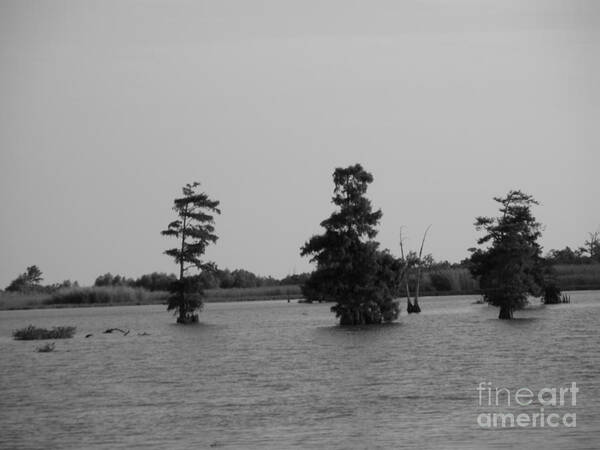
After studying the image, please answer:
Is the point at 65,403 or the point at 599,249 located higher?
the point at 599,249

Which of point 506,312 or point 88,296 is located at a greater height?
point 88,296

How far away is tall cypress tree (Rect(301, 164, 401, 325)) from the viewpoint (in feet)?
261

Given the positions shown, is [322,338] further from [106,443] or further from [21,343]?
[106,443]

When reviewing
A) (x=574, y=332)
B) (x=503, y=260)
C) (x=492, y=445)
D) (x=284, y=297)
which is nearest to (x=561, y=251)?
(x=284, y=297)

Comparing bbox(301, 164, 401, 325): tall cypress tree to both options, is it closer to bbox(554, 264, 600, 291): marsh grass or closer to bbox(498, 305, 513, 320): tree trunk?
bbox(498, 305, 513, 320): tree trunk

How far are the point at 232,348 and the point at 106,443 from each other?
34280mm

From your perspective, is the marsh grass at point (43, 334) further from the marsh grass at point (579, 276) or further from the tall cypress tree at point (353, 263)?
the marsh grass at point (579, 276)

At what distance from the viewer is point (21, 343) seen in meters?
73.5

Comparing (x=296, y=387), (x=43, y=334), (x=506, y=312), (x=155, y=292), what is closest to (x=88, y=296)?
(x=155, y=292)

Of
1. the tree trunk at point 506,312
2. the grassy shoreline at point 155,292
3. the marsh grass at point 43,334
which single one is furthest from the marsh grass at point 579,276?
the marsh grass at point 43,334
